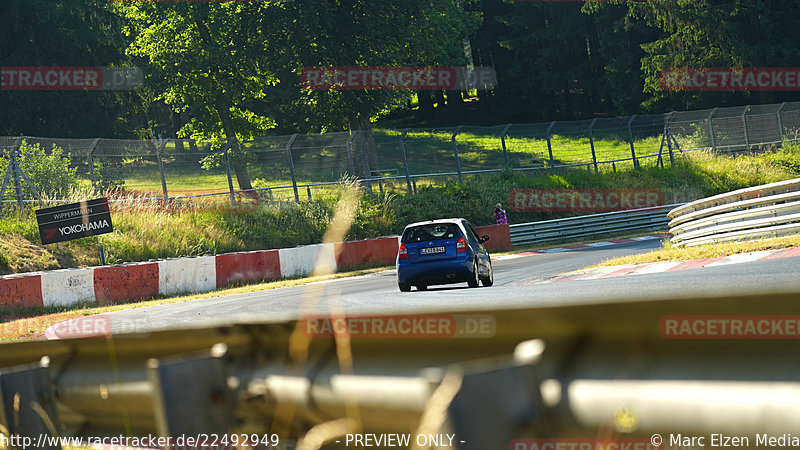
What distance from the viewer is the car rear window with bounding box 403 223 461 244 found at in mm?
16487

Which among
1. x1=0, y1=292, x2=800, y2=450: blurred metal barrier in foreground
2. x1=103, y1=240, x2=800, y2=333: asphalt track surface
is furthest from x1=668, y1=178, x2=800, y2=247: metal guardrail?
x1=0, y1=292, x2=800, y2=450: blurred metal barrier in foreground

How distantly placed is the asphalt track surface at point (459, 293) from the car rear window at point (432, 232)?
969mm

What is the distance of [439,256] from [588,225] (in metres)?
19.3

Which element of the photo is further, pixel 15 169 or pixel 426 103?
pixel 426 103

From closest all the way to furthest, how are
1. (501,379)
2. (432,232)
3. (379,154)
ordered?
(501,379) → (432,232) → (379,154)

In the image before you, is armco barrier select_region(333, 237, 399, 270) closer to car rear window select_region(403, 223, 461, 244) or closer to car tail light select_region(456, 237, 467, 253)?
car rear window select_region(403, 223, 461, 244)

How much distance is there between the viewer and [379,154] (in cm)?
3484

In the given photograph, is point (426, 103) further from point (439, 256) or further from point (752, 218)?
point (439, 256)

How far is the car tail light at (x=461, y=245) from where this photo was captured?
16.3 metres

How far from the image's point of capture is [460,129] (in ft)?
111

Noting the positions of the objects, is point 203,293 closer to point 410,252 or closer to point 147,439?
point 410,252

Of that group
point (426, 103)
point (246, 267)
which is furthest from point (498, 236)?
point (426, 103)

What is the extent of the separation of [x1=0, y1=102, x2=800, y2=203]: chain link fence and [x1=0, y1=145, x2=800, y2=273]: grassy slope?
76 centimetres

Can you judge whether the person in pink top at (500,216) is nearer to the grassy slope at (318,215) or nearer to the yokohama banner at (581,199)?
the grassy slope at (318,215)
